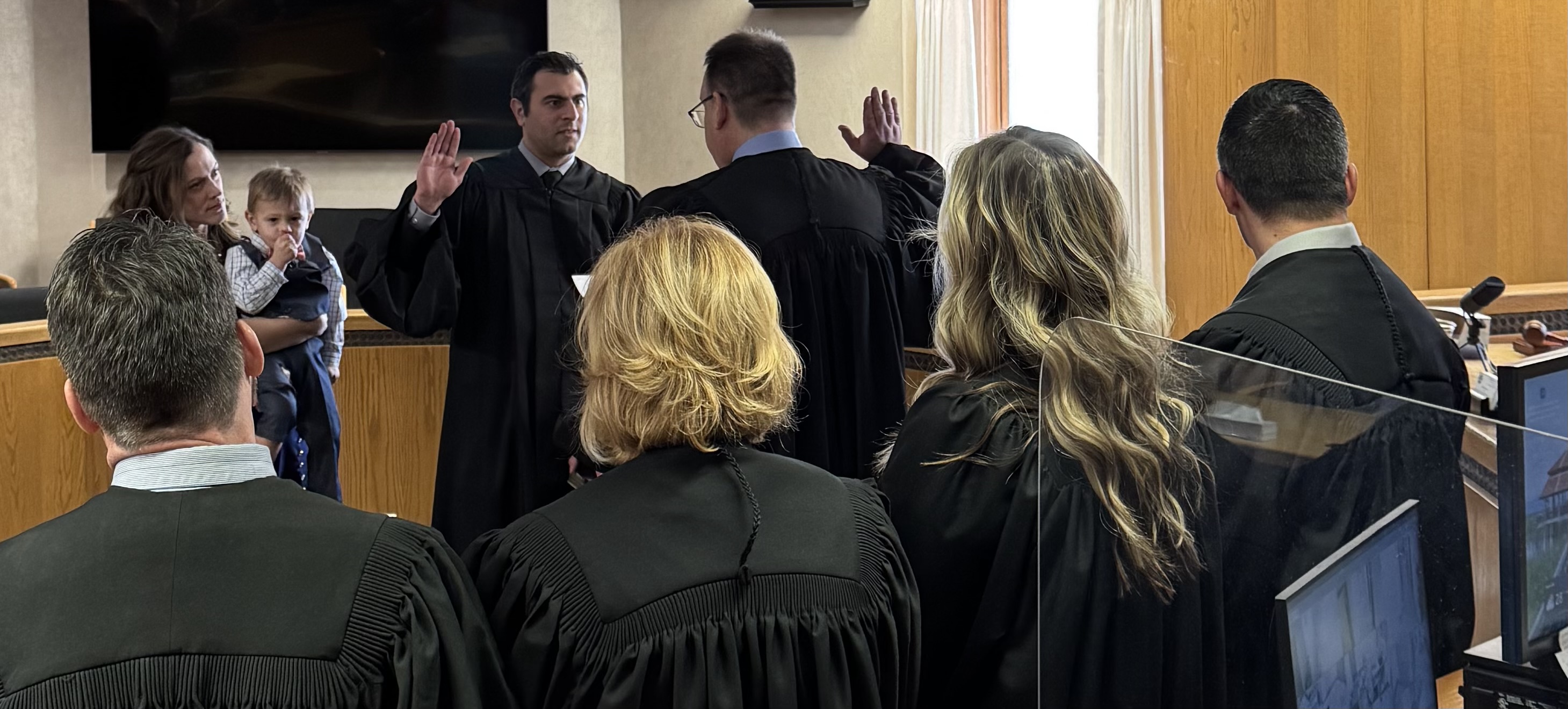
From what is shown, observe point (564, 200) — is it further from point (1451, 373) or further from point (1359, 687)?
point (1359, 687)

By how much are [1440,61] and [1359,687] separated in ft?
15.1

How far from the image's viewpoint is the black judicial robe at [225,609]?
128 cm

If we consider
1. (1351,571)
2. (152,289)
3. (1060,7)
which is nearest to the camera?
(1351,571)

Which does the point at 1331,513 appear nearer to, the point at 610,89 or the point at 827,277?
the point at 827,277

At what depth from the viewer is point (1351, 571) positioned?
0.76 metres

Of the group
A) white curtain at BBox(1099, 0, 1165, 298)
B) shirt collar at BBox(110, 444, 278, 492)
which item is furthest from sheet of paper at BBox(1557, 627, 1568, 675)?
white curtain at BBox(1099, 0, 1165, 298)

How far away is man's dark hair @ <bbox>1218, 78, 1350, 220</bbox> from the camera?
217 cm

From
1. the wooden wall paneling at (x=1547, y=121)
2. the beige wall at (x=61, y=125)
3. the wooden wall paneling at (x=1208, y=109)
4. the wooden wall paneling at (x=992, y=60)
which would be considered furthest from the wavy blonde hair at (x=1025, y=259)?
the beige wall at (x=61, y=125)

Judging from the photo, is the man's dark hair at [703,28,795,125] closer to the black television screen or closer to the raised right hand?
the raised right hand

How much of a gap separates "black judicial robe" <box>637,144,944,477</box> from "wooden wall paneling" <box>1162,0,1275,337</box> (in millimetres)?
2133

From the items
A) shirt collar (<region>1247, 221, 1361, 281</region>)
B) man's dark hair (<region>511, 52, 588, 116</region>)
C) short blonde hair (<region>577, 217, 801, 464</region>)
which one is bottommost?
short blonde hair (<region>577, 217, 801, 464</region>)

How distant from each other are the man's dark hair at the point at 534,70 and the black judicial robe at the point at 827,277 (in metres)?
0.70

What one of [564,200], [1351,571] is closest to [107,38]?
[564,200]

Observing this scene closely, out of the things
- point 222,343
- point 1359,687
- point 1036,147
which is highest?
point 1036,147
